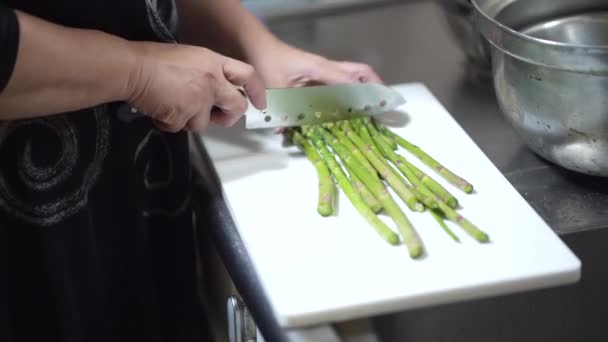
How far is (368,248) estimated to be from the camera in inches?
39.8

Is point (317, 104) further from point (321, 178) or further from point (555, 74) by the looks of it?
point (555, 74)

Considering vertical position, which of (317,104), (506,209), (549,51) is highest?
(549,51)

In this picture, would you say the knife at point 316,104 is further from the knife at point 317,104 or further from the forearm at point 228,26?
the forearm at point 228,26

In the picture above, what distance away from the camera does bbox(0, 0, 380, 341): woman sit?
3.06 feet

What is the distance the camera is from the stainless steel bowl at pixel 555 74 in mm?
1012

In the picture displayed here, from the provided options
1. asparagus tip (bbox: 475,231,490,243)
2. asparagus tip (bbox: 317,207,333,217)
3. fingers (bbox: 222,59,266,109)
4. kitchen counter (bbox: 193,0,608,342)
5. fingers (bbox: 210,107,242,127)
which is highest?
fingers (bbox: 222,59,266,109)

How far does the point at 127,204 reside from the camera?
1167 millimetres

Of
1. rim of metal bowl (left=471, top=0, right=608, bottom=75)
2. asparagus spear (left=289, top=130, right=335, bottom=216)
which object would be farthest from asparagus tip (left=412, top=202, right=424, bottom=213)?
rim of metal bowl (left=471, top=0, right=608, bottom=75)

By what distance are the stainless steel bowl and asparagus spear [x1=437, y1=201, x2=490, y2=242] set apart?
0.62 feet

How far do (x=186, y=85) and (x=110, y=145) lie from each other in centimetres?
16

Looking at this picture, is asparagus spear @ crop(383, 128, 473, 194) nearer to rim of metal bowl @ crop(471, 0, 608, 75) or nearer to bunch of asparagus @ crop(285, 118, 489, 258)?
bunch of asparagus @ crop(285, 118, 489, 258)

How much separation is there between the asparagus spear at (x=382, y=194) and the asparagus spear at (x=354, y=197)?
1 cm

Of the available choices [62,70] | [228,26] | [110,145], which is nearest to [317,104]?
[228,26]

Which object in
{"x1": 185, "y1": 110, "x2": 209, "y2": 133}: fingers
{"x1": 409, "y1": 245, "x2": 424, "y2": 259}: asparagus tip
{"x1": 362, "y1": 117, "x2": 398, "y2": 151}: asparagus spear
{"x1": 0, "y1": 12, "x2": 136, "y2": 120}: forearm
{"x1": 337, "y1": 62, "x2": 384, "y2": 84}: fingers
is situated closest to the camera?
{"x1": 0, "y1": 12, "x2": 136, "y2": 120}: forearm
